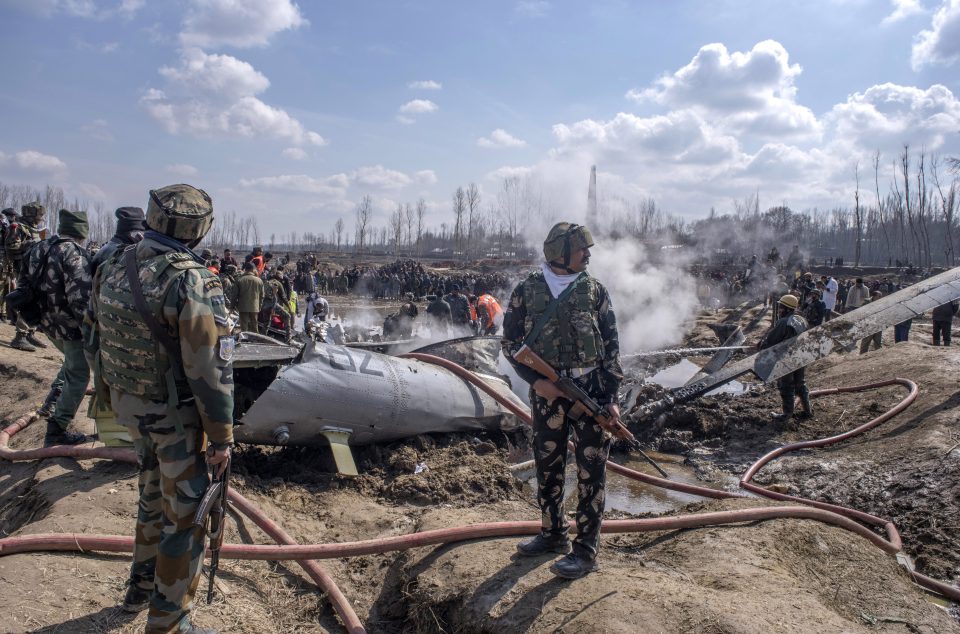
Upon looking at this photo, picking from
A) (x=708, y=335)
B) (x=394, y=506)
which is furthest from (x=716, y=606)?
(x=708, y=335)

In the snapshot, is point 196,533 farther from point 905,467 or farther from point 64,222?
point 905,467

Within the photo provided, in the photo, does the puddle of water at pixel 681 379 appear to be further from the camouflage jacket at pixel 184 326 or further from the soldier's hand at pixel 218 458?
the camouflage jacket at pixel 184 326

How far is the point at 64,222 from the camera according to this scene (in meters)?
4.95

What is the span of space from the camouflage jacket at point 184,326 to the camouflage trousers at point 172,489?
3.7 inches

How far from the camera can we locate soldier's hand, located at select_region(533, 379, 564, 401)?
10.2 feet

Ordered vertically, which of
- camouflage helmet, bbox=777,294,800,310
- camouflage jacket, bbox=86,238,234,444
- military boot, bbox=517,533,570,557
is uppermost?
camouflage helmet, bbox=777,294,800,310

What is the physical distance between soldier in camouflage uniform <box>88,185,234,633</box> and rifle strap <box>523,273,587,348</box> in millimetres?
1494

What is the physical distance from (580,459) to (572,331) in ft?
2.26

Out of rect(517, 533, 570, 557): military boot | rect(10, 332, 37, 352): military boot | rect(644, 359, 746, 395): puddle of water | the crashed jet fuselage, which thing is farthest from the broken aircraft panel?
rect(10, 332, 37, 352): military boot

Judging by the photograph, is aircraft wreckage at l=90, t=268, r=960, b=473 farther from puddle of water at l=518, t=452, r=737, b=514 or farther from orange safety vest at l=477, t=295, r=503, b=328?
orange safety vest at l=477, t=295, r=503, b=328

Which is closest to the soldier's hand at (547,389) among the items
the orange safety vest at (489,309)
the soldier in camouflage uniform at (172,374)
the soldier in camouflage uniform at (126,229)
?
the soldier in camouflage uniform at (172,374)

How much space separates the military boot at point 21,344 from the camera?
8883 mm

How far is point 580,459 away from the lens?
3229mm

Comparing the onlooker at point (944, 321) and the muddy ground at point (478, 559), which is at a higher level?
the onlooker at point (944, 321)
